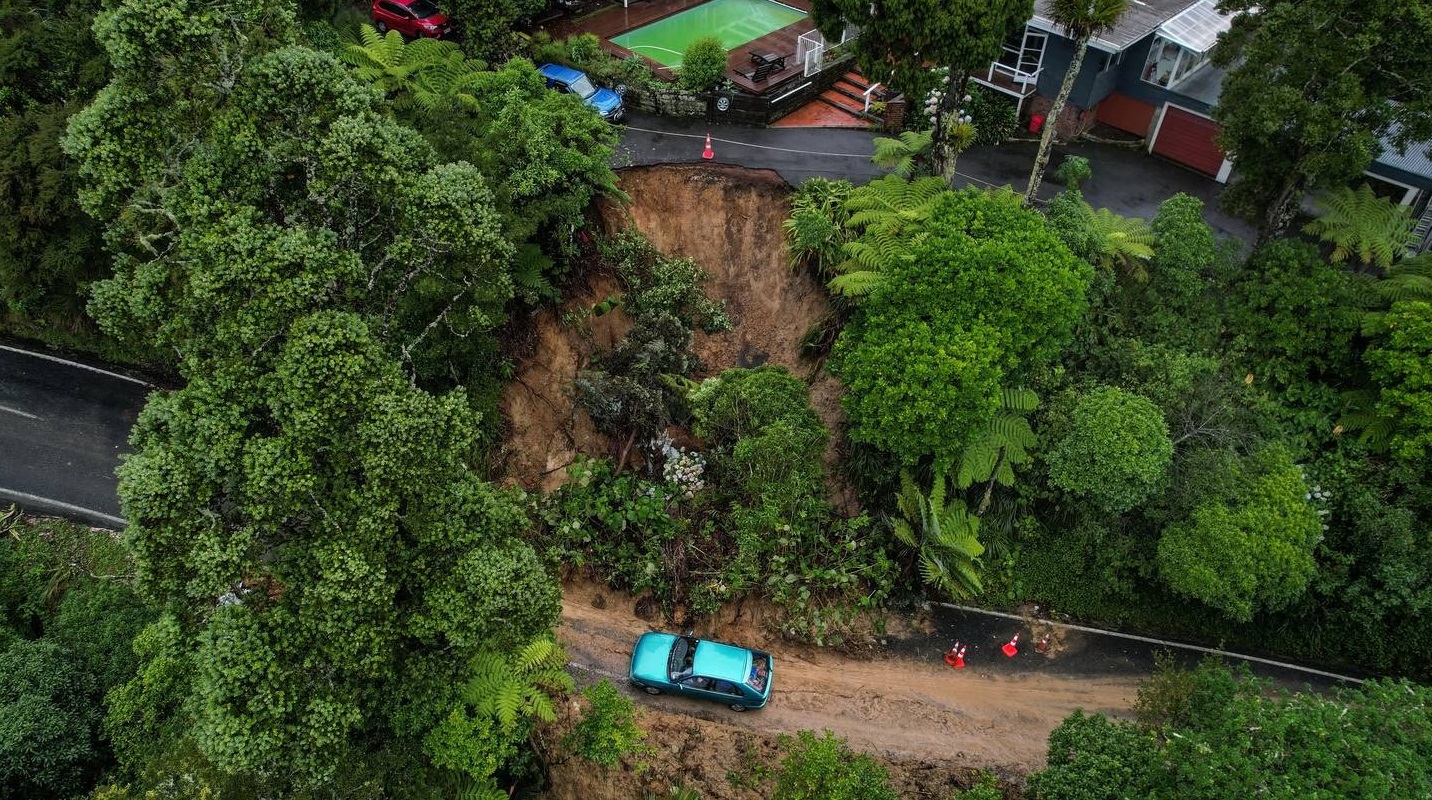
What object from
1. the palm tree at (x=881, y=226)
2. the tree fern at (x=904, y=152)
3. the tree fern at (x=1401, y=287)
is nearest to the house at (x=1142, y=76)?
the tree fern at (x=904, y=152)

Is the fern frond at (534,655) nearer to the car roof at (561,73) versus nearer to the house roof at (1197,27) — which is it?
the car roof at (561,73)

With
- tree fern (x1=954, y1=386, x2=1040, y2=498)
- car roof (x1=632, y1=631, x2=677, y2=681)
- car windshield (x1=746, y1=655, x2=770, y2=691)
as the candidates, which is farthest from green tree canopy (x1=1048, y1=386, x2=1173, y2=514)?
car roof (x1=632, y1=631, x2=677, y2=681)

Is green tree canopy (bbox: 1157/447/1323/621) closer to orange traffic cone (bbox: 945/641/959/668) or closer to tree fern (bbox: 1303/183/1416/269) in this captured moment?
orange traffic cone (bbox: 945/641/959/668)

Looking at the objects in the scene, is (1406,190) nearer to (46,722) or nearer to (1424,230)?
(1424,230)

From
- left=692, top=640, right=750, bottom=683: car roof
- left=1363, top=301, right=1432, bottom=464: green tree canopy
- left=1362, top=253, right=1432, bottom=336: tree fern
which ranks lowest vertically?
left=692, top=640, right=750, bottom=683: car roof

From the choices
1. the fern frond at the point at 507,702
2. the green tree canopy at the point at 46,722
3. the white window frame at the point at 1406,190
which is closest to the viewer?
the fern frond at the point at 507,702

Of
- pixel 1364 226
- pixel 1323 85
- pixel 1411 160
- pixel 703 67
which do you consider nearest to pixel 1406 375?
pixel 1364 226
